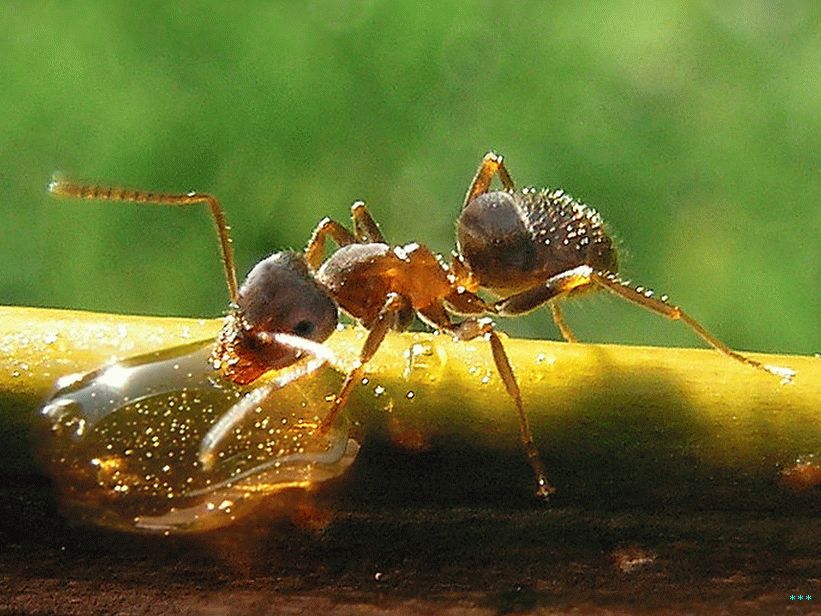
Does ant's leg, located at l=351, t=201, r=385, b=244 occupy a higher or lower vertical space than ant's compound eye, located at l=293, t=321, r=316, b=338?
higher

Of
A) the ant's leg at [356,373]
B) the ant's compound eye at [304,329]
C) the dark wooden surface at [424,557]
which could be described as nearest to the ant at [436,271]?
the ant's compound eye at [304,329]

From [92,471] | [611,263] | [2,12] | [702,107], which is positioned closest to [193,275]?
[2,12]

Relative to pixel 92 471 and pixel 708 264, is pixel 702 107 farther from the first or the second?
pixel 92 471

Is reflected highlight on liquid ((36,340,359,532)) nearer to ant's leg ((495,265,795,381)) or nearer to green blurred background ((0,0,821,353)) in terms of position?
ant's leg ((495,265,795,381))

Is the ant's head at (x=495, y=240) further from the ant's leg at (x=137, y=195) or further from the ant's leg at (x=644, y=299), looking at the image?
the ant's leg at (x=137, y=195)

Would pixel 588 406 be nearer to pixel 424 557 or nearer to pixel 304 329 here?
pixel 424 557

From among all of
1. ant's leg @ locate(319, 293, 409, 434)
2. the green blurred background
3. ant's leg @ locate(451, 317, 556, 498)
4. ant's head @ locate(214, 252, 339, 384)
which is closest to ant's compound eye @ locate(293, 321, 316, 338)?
ant's head @ locate(214, 252, 339, 384)

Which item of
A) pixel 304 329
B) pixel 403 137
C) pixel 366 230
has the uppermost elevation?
pixel 403 137

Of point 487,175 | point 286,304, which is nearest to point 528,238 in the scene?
point 487,175
